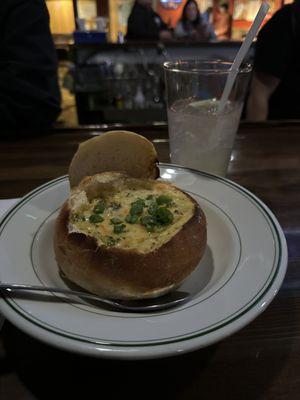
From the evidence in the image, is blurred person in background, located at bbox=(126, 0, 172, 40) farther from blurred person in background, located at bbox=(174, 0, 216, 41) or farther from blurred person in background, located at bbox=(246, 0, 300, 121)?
blurred person in background, located at bbox=(246, 0, 300, 121)

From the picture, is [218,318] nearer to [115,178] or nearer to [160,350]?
[160,350]

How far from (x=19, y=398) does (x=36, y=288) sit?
14 cm

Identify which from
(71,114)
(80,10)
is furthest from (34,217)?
(80,10)

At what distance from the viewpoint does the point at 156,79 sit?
3.17 m

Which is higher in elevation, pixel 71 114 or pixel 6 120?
pixel 6 120

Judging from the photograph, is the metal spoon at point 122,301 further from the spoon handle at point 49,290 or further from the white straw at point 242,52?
the white straw at point 242,52

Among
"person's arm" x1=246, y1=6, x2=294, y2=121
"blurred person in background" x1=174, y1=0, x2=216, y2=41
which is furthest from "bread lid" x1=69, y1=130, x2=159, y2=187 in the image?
"blurred person in background" x1=174, y1=0, x2=216, y2=41

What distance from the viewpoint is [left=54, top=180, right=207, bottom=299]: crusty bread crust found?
1.80ft

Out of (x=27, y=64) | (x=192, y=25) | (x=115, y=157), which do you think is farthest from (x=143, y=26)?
(x=115, y=157)

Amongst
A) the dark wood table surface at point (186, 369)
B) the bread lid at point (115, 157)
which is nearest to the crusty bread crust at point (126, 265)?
the dark wood table surface at point (186, 369)

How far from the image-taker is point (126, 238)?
617 millimetres

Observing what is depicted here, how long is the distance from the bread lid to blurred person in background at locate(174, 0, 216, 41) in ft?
13.6

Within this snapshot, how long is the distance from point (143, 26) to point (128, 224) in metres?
4.16

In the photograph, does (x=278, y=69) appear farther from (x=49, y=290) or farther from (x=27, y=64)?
(x=49, y=290)
